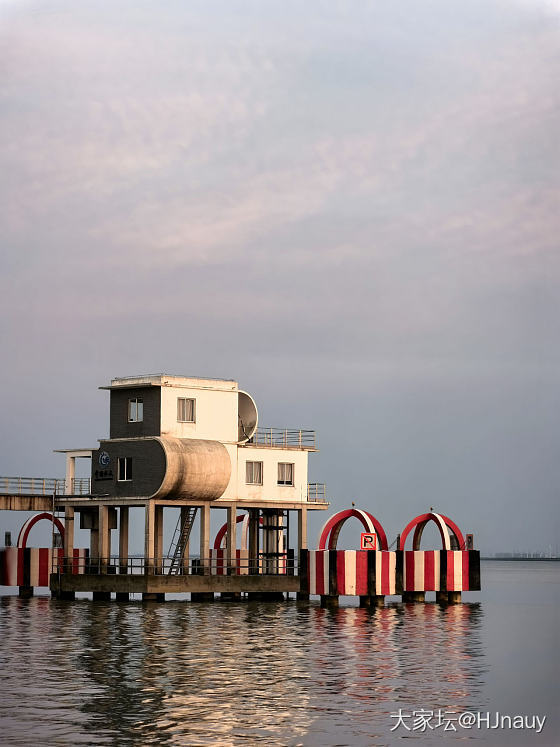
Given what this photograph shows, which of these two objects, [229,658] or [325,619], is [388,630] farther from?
[229,658]

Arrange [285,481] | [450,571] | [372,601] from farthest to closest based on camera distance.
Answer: [285,481] < [450,571] < [372,601]

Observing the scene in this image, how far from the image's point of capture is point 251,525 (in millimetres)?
84688

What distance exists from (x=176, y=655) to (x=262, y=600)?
35.7 meters

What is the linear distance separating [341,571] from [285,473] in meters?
12.6

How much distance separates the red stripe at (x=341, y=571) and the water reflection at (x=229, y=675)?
2665 millimetres

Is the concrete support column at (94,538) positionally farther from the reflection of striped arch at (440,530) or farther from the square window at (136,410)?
the reflection of striped arch at (440,530)

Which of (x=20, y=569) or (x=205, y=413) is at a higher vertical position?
(x=205, y=413)

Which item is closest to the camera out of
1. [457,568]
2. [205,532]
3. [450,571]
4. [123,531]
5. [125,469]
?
[450,571]

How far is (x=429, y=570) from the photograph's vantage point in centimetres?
7650

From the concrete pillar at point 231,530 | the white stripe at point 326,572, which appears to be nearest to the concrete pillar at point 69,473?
the concrete pillar at point 231,530

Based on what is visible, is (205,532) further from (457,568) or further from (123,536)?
(457,568)

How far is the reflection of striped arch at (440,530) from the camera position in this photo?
77.0 metres

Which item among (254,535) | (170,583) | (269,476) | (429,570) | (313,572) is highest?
(269,476)

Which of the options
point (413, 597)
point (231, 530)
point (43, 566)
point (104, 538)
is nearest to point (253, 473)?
point (231, 530)
